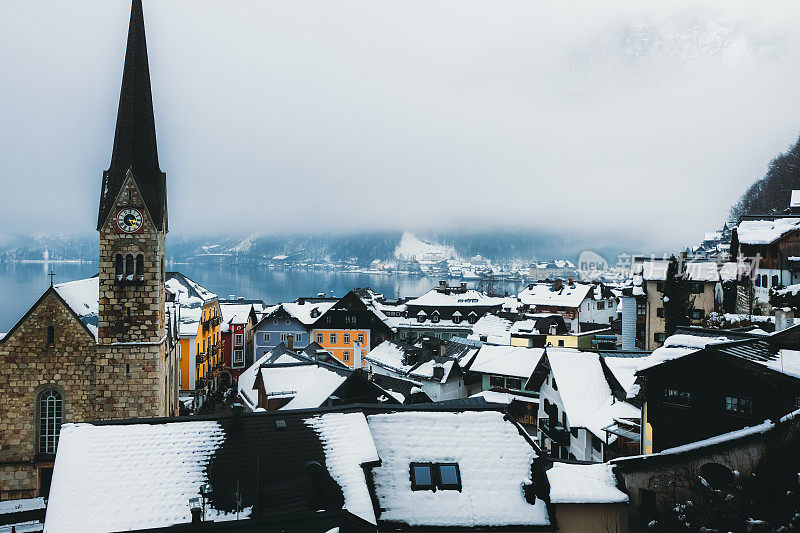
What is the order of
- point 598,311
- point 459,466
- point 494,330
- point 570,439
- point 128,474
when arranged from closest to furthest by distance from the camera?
point 128,474 < point 459,466 < point 570,439 < point 494,330 < point 598,311

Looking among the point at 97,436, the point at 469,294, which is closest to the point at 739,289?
the point at 97,436

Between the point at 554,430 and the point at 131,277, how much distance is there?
2162 cm

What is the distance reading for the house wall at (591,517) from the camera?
14.3m

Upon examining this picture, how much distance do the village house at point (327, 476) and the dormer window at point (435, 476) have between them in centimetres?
2

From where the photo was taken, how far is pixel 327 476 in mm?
12945

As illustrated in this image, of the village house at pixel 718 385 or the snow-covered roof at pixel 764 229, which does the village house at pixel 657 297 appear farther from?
the village house at pixel 718 385

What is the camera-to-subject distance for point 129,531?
11258 mm

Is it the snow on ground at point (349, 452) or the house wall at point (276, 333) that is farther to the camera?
the house wall at point (276, 333)

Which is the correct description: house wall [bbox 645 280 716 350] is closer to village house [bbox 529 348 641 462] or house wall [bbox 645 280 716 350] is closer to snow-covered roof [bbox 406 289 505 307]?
village house [bbox 529 348 641 462]

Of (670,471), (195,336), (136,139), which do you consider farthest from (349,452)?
(195,336)

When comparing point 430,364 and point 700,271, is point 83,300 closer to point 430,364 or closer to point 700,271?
point 430,364

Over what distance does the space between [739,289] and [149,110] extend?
35703 millimetres

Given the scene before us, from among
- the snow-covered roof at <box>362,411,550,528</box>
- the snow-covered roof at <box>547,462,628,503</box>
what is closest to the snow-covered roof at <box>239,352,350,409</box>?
the snow-covered roof at <box>362,411,550,528</box>

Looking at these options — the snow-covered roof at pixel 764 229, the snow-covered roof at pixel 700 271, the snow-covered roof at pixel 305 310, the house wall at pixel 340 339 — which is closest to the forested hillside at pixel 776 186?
the snow-covered roof at pixel 700 271
